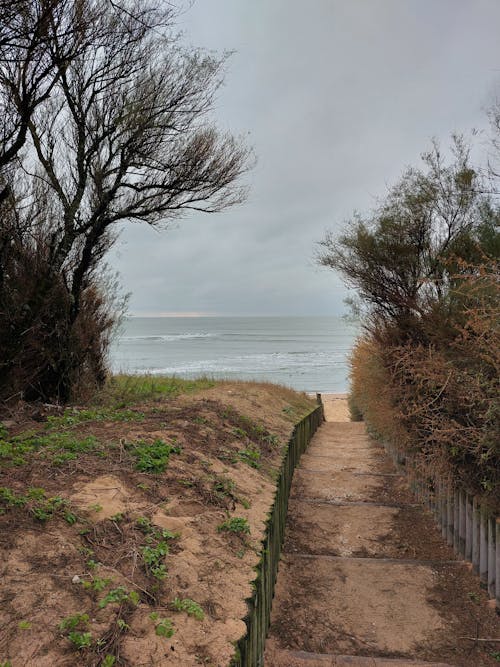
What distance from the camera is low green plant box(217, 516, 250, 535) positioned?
12.5ft

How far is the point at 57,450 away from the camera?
462cm

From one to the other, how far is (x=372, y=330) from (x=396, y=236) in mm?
2206

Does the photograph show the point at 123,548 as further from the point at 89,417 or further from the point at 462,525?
the point at 462,525

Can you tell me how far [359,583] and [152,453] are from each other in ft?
7.83

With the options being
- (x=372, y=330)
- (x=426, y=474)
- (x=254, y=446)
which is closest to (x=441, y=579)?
(x=426, y=474)

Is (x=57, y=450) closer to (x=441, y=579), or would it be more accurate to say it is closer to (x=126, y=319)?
(x=441, y=579)

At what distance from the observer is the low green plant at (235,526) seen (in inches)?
150

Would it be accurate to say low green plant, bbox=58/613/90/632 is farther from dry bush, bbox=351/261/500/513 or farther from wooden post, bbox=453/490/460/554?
wooden post, bbox=453/490/460/554

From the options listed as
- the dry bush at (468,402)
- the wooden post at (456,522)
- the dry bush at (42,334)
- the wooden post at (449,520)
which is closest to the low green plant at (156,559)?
the dry bush at (468,402)

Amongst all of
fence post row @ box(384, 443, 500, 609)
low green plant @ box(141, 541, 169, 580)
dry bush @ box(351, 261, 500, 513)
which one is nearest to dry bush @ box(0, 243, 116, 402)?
low green plant @ box(141, 541, 169, 580)

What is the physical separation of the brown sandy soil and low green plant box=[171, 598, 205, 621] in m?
0.01

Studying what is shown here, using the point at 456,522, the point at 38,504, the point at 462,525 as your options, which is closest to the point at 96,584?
the point at 38,504

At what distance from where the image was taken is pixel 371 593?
4.36m

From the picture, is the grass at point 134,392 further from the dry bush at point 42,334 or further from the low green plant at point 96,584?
the low green plant at point 96,584
